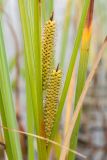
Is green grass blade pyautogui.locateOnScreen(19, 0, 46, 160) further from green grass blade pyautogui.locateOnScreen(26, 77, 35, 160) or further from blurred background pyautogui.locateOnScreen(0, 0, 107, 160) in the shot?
blurred background pyautogui.locateOnScreen(0, 0, 107, 160)

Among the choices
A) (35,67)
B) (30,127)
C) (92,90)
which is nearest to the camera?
(35,67)

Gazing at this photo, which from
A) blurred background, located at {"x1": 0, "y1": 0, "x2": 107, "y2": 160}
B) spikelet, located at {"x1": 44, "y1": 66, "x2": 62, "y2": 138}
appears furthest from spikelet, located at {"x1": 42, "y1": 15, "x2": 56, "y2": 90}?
blurred background, located at {"x1": 0, "y1": 0, "x2": 107, "y2": 160}

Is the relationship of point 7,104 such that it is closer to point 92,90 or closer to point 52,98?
point 52,98

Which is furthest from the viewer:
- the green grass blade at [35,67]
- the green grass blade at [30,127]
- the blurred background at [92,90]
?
the blurred background at [92,90]

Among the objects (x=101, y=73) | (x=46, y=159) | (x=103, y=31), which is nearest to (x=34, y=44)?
(x=46, y=159)

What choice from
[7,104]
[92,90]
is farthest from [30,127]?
[92,90]

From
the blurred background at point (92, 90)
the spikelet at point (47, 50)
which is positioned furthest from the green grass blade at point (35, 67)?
the blurred background at point (92, 90)

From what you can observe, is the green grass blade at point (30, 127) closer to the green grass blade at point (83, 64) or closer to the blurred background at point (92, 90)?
the green grass blade at point (83, 64)
